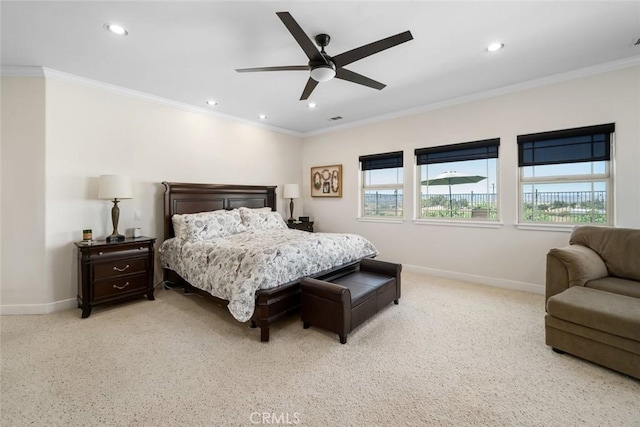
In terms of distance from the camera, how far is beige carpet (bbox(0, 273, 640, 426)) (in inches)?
65.6

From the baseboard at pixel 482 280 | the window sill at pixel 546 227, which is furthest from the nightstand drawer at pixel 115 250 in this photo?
the window sill at pixel 546 227

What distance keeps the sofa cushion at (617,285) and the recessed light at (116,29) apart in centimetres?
490

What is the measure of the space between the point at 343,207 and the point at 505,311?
10.9 ft

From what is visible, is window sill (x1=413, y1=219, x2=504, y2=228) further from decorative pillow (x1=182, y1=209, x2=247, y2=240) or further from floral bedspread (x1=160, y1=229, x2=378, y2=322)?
decorative pillow (x1=182, y1=209, x2=247, y2=240)

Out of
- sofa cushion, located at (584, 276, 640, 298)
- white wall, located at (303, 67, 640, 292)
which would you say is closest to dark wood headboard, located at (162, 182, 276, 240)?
white wall, located at (303, 67, 640, 292)

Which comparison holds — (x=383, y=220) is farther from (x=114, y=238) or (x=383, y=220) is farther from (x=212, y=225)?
(x=114, y=238)

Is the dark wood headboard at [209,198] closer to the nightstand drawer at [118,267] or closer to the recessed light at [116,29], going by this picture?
the nightstand drawer at [118,267]

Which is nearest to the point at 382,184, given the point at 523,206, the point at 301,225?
the point at 301,225

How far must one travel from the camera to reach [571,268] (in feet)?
8.52

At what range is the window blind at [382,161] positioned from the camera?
4.98 meters

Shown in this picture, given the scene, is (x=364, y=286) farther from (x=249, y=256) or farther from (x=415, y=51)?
(x=415, y=51)

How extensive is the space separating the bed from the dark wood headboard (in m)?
0.01

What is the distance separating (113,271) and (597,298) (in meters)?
4.85

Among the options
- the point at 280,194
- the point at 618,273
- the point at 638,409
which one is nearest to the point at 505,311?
the point at 618,273
